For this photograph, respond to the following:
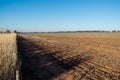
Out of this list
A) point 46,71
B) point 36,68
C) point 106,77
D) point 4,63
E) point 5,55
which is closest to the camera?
point 4,63

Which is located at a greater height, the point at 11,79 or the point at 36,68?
the point at 11,79

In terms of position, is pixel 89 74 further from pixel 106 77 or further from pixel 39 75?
pixel 39 75

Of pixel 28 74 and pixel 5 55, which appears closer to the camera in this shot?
pixel 5 55

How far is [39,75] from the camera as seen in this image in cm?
827

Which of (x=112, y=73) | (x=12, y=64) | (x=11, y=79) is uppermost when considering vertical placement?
(x=12, y=64)

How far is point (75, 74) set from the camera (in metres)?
8.45

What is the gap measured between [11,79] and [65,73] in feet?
13.4

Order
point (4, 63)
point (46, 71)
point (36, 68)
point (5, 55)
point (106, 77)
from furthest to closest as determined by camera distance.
A: point (36, 68) < point (46, 71) < point (106, 77) < point (5, 55) < point (4, 63)

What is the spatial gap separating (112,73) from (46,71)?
333 centimetres

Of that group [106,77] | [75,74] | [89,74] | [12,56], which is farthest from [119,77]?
[12,56]

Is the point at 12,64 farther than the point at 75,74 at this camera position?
No

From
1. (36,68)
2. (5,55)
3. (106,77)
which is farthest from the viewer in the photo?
(36,68)

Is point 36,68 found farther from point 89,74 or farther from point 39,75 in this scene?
point 89,74

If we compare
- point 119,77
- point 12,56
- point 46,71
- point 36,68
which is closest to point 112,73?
point 119,77
